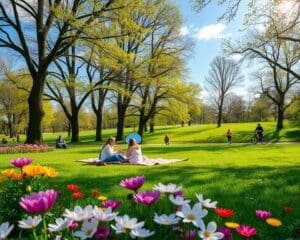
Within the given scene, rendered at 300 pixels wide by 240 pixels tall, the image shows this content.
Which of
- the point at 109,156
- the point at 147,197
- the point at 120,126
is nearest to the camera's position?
the point at 147,197

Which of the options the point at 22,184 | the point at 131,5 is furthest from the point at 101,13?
the point at 22,184

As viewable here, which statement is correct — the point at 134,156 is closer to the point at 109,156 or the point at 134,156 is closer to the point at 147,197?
the point at 109,156

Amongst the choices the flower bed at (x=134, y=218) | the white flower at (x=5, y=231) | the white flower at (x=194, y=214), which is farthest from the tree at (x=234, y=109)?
the white flower at (x=5, y=231)

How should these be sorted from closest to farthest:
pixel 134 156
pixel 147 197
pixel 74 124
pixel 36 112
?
pixel 147 197
pixel 134 156
pixel 36 112
pixel 74 124

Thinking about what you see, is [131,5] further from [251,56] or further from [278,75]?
[278,75]

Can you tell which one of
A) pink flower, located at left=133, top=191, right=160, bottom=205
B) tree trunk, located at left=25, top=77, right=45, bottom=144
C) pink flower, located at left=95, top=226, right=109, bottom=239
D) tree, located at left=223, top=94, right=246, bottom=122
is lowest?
pink flower, located at left=95, top=226, right=109, bottom=239

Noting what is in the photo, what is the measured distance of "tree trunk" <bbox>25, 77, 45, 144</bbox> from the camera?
23.8m

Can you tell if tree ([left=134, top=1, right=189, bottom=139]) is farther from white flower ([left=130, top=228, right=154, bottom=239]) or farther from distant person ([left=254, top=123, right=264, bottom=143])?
white flower ([left=130, top=228, right=154, bottom=239])

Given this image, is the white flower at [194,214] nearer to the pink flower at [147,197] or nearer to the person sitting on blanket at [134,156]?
the pink flower at [147,197]

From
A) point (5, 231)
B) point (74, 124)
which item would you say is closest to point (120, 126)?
point (74, 124)

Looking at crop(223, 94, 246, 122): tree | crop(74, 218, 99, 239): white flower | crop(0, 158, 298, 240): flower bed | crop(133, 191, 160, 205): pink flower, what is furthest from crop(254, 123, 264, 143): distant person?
crop(223, 94, 246, 122): tree

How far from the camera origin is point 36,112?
78.8 feet

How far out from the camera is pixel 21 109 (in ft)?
160

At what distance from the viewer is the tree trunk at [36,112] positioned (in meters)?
23.8
